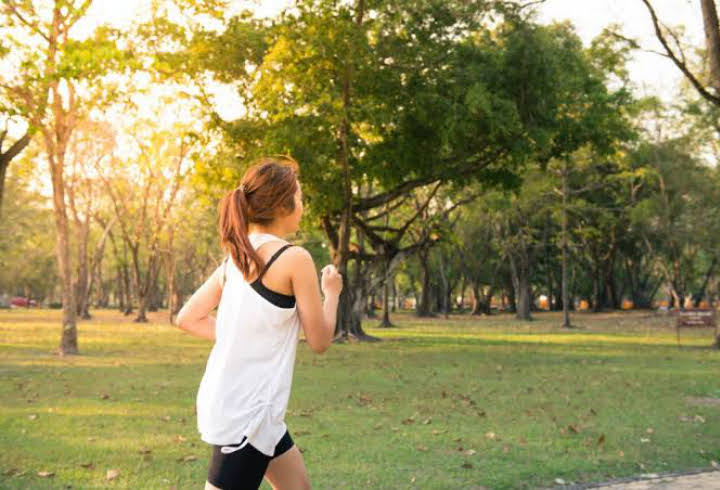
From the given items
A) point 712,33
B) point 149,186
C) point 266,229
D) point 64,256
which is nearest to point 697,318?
point 712,33

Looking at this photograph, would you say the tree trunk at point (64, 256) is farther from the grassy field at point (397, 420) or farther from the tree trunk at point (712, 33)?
the tree trunk at point (712, 33)

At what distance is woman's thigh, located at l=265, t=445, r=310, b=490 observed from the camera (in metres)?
3.24

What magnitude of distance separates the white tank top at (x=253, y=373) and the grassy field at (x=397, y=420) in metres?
4.26

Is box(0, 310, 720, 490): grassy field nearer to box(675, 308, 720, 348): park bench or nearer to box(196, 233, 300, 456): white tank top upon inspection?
box(675, 308, 720, 348): park bench

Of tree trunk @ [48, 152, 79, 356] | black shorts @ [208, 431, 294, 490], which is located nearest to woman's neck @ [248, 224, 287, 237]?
black shorts @ [208, 431, 294, 490]

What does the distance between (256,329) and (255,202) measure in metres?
0.50

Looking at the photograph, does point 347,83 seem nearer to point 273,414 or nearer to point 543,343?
point 543,343

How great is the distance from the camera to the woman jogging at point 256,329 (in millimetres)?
3041

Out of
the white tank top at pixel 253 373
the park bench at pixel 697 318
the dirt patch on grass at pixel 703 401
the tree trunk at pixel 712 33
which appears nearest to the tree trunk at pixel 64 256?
the dirt patch on grass at pixel 703 401

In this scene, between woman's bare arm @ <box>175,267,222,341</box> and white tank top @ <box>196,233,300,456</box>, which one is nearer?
white tank top @ <box>196,233,300,456</box>

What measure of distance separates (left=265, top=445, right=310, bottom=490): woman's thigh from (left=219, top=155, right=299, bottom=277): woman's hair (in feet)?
2.50

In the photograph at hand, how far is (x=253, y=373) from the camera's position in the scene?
306 centimetres

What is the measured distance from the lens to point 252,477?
3084mm

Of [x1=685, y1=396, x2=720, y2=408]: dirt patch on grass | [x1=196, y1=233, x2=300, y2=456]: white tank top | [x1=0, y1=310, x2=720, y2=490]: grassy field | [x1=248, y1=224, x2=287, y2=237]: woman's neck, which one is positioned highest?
[x1=248, y1=224, x2=287, y2=237]: woman's neck
